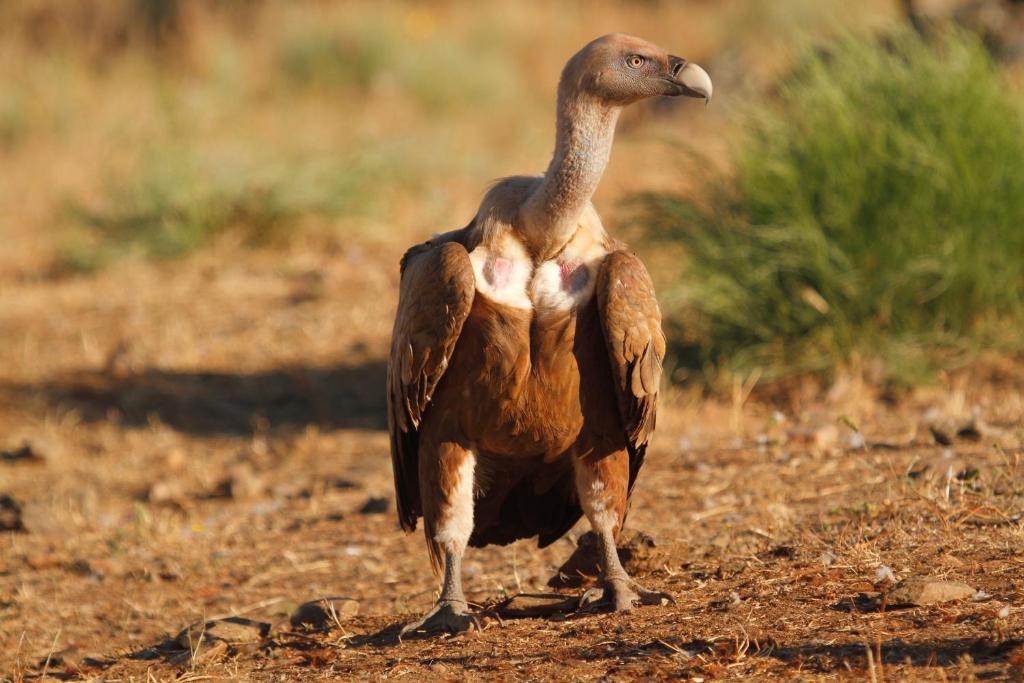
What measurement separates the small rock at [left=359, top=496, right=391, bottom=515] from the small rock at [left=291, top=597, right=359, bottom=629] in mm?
1439

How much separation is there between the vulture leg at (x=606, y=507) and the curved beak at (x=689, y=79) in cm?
106

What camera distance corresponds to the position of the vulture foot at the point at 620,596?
3881 mm

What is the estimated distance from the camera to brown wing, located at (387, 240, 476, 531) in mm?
3754

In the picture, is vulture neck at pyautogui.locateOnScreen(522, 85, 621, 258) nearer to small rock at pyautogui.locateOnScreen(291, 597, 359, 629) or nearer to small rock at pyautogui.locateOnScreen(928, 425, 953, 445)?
small rock at pyautogui.locateOnScreen(291, 597, 359, 629)

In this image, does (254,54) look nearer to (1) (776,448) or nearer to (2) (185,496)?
(2) (185,496)

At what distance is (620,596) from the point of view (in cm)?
389

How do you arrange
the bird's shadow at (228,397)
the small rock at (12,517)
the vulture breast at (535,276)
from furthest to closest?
the bird's shadow at (228,397)
the small rock at (12,517)
the vulture breast at (535,276)

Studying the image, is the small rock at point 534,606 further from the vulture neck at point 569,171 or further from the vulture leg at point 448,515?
the vulture neck at point 569,171

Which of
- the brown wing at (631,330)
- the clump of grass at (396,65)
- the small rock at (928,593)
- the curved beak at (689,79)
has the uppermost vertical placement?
the clump of grass at (396,65)

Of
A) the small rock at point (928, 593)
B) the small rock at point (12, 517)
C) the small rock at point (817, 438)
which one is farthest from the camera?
the small rock at point (12, 517)

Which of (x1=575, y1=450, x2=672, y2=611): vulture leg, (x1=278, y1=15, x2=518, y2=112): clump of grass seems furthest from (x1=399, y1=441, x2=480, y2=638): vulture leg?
(x1=278, y1=15, x2=518, y2=112): clump of grass

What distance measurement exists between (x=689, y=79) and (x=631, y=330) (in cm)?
70

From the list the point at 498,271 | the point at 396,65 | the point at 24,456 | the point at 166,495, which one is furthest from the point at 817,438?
the point at 396,65

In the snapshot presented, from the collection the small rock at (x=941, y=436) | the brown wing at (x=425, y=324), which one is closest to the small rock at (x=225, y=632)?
the brown wing at (x=425, y=324)
